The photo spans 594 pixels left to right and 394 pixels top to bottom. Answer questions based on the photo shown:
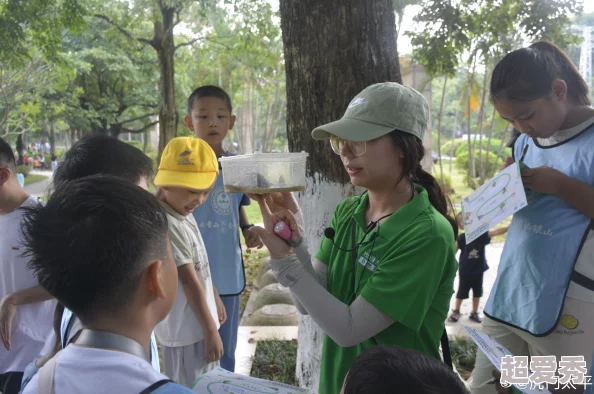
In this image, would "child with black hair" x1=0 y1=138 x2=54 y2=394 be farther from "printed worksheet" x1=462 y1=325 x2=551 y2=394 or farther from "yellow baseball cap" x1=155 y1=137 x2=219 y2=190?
"printed worksheet" x1=462 y1=325 x2=551 y2=394

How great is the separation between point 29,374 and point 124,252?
67 centimetres

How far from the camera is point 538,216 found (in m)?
1.87

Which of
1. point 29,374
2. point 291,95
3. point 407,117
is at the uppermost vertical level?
point 291,95

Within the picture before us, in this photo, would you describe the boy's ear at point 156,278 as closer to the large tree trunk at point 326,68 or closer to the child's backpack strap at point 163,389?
the child's backpack strap at point 163,389

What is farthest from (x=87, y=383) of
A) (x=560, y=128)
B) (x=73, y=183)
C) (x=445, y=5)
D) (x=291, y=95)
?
(x=445, y=5)

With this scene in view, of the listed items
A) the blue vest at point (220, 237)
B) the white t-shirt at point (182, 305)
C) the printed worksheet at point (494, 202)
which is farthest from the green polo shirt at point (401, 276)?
the blue vest at point (220, 237)

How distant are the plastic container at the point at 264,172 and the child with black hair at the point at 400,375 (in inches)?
27.2

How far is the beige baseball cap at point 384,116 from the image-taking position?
4.90 feet

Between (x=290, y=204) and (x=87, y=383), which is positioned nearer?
(x=87, y=383)

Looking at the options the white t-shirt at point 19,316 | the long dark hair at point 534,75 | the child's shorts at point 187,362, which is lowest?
the child's shorts at point 187,362

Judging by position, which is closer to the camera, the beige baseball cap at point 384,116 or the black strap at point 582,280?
the beige baseball cap at point 384,116

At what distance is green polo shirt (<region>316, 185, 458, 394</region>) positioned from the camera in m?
1.39

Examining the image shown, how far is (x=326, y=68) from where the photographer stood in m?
2.63

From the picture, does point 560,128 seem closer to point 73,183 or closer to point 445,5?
point 73,183
